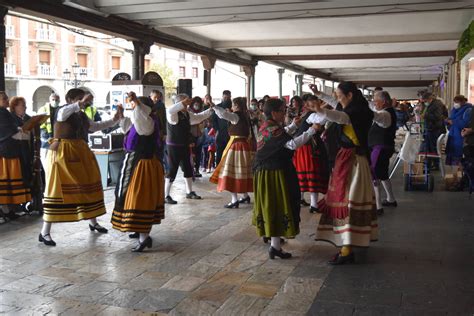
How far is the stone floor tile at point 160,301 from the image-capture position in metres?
3.40

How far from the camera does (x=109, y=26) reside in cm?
912

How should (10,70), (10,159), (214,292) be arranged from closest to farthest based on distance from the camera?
(214,292) < (10,159) < (10,70)

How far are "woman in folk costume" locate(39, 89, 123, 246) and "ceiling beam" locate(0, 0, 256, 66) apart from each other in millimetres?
2787

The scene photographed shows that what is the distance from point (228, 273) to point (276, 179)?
85cm

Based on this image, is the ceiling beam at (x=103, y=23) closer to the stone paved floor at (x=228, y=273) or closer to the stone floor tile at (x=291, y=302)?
the stone paved floor at (x=228, y=273)

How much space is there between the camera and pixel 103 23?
894cm

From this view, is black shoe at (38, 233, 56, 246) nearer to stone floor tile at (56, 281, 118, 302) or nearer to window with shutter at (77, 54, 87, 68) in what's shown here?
stone floor tile at (56, 281, 118, 302)

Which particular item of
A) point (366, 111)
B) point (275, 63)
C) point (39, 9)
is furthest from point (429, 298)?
point (275, 63)

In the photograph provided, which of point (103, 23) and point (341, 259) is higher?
point (103, 23)

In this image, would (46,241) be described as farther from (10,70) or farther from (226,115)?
(10,70)

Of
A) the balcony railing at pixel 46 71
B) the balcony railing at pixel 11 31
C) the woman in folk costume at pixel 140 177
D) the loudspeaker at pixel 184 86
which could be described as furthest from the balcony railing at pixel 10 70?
the woman in folk costume at pixel 140 177

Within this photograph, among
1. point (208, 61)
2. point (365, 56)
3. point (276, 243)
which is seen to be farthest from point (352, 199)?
point (365, 56)

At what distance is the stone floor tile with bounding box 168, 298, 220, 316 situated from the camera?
10.9ft

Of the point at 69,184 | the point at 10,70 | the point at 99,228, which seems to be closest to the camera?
the point at 69,184
